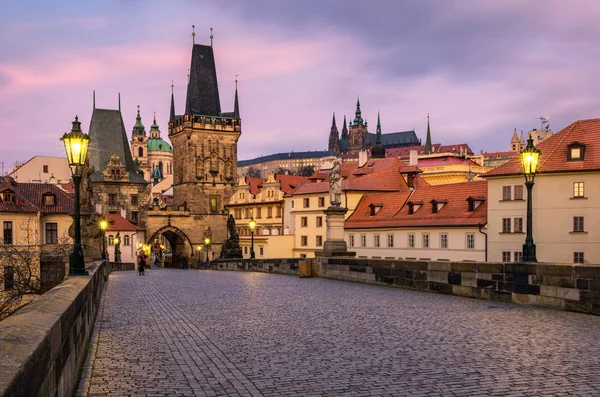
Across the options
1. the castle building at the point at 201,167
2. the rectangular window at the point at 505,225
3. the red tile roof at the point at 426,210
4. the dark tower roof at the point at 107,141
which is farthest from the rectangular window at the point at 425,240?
the dark tower roof at the point at 107,141

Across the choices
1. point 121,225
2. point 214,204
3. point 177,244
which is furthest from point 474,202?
point 177,244

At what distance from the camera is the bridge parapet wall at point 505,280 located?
13.5m

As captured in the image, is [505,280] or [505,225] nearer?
[505,280]

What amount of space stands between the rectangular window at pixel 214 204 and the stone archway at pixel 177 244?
5.48 m

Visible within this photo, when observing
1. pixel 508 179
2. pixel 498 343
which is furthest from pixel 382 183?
pixel 498 343

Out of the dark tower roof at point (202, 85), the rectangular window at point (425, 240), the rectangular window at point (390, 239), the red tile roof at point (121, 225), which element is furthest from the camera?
the dark tower roof at point (202, 85)

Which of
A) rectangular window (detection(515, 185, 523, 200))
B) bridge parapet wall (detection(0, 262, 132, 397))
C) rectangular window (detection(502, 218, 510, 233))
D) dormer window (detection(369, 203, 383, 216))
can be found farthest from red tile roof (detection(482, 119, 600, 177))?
bridge parapet wall (detection(0, 262, 132, 397))

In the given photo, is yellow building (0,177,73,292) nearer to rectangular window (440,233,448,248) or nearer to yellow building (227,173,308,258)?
yellow building (227,173,308,258)

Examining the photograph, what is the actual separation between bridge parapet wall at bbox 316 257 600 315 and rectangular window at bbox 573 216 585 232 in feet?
81.1

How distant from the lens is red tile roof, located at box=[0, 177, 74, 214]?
51.2m

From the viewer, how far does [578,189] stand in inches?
1640

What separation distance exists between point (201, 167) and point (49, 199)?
126ft

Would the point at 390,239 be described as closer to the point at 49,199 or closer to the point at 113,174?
the point at 49,199

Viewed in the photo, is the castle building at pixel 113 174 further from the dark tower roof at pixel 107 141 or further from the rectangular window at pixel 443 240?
the rectangular window at pixel 443 240
